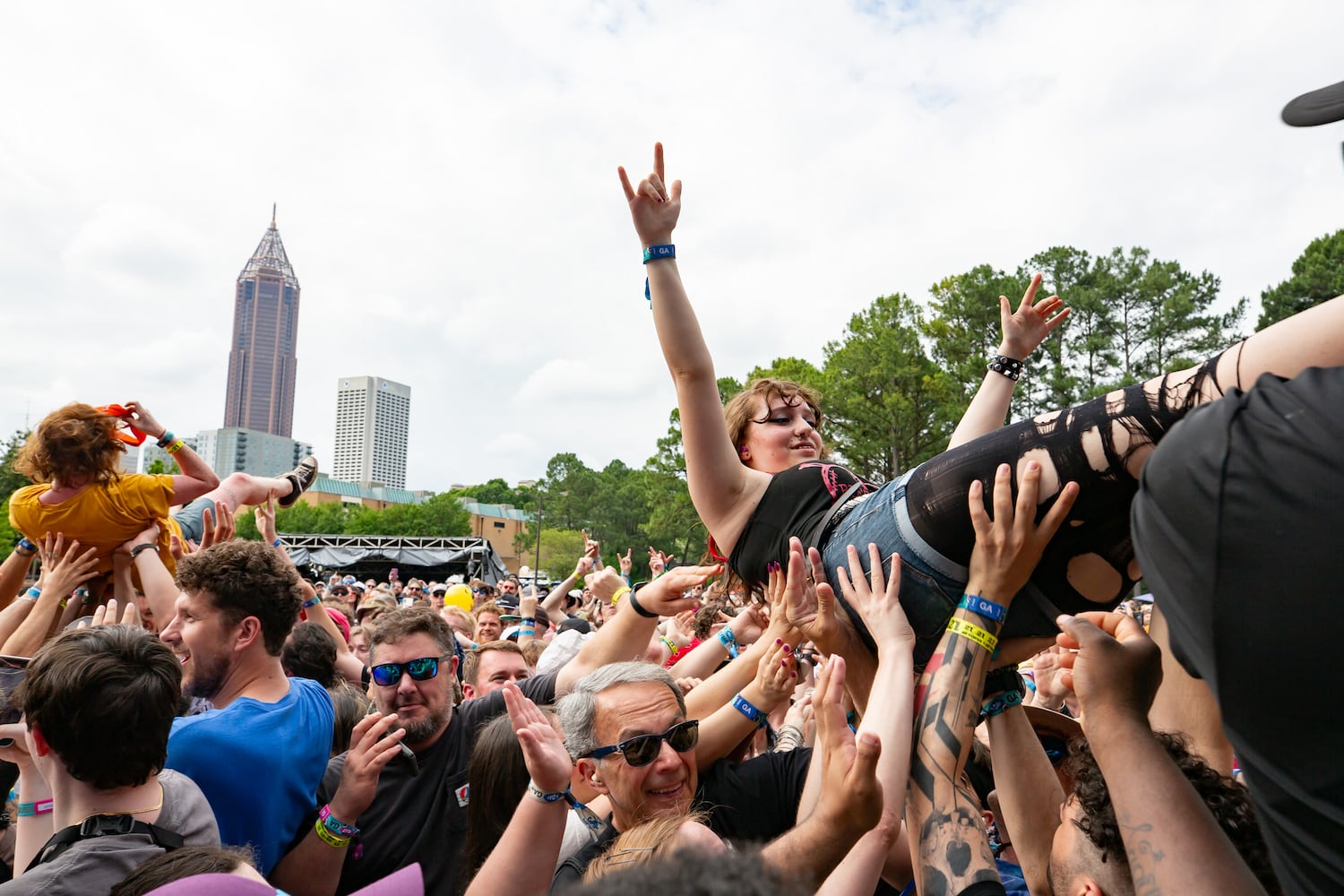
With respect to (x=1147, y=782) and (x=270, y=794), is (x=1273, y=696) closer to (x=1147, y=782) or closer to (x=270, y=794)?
(x=1147, y=782)

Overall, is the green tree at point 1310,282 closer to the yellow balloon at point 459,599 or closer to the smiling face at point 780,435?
the yellow balloon at point 459,599

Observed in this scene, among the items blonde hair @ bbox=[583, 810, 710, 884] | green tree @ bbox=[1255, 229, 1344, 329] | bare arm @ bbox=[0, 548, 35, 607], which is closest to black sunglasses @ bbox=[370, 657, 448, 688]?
blonde hair @ bbox=[583, 810, 710, 884]

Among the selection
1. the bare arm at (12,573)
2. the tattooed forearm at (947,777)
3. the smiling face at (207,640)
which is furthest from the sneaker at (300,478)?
the tattooed forearm at (947,777)

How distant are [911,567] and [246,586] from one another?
2463mm

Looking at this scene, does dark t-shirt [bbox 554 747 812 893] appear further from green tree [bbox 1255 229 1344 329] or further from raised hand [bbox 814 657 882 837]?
green tree [bbox 1255 229 1344 329]

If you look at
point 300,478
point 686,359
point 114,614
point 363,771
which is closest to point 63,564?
point 114,614

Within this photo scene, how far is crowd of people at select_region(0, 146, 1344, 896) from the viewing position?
1.01 m

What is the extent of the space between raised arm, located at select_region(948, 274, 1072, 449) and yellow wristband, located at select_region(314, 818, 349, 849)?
236 cm

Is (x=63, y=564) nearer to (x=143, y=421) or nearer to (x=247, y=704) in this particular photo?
(x=143, y=421)

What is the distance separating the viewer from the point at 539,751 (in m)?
2.16

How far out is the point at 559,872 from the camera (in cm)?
245

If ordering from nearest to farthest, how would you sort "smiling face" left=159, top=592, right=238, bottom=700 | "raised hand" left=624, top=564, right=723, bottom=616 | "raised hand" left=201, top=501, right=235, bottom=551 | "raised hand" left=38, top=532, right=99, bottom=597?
1. "smiling face" left=159, top=592, right=238, bottom=700
2. "raised hand" left=624, top=564, right=723, bottom=616
3. "raised hand" left=201, top=501, right=235, bottom=551
4. "raised hand" left=38, top=532, right=99, bottom=597

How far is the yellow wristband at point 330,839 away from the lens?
2793 millimetres

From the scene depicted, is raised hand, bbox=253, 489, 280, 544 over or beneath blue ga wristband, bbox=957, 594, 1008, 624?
over
